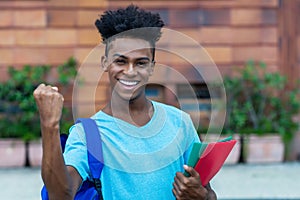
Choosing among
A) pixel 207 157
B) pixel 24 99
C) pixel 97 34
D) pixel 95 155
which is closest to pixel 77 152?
pixel 95 155

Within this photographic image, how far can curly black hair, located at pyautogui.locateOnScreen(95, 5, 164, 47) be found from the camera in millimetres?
2221

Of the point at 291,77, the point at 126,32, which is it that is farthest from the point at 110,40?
the point at 291,77

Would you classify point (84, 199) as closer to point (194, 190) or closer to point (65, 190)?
point (65, 190)

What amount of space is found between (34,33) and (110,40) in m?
5.34

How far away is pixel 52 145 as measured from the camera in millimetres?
1824

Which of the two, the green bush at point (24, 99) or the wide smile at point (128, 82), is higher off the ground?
the wide smile at point (128, 82)

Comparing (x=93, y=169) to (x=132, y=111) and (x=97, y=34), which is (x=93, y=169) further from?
(x=97, y=34)

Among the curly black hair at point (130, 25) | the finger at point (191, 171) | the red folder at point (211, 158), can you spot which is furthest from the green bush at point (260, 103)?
the finger at point (191, 171)

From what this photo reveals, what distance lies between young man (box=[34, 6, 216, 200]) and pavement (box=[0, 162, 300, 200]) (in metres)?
3.68

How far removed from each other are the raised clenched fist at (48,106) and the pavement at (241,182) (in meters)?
4.13

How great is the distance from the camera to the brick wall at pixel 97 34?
734 centimetres

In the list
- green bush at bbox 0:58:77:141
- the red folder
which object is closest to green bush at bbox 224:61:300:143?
green bush at bbox 0:58:77:141

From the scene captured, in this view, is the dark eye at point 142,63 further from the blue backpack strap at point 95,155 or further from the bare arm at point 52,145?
the bare arm at point 52,145

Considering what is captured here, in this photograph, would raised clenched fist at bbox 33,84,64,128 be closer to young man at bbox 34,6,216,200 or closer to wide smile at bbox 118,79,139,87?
young man at bbox 34,6,216,200
